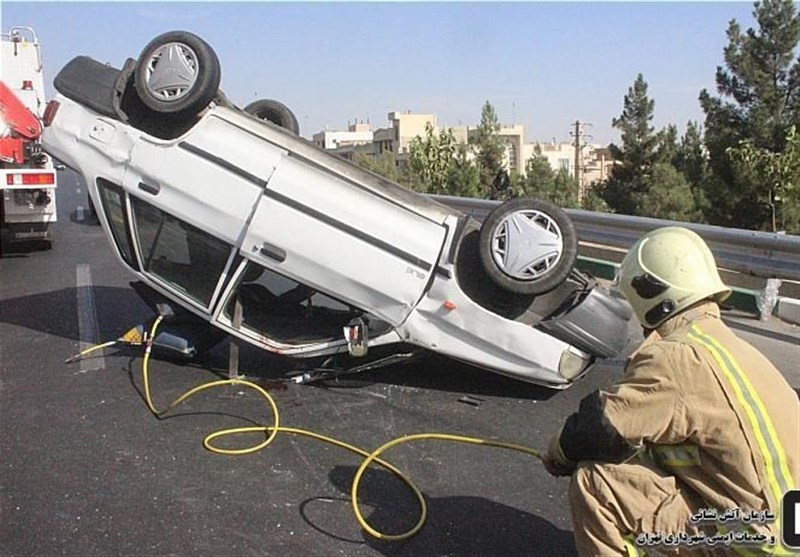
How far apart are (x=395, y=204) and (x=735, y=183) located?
25.9 m

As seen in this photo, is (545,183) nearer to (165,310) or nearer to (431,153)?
(431,153)

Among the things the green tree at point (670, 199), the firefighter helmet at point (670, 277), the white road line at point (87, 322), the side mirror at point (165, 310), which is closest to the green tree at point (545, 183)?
the green tree at point (670, 199)

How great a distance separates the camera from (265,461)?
397 cm

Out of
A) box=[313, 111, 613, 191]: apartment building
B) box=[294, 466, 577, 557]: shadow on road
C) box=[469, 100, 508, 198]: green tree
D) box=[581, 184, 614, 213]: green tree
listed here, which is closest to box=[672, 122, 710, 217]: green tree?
box=[581, 184, 614, 213]: green tree

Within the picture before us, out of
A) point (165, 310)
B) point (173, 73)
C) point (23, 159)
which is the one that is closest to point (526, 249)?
point (173, 73)

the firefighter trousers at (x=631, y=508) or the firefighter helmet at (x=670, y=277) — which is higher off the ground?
the firefighter helmet at (x=670, y=277)

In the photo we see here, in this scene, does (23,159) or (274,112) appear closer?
(274,112)

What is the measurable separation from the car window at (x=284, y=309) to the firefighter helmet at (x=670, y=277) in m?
2.77

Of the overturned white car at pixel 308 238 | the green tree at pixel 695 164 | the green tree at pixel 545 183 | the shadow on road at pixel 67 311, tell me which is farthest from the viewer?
the green tree at pixel 545 183

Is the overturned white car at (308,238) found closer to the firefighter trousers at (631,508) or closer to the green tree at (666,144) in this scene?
the firefighter trousers at (631,508)

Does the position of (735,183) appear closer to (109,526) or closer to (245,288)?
(245,288)

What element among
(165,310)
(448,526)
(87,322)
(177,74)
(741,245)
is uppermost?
(177,74)

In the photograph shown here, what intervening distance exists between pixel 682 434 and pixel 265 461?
247 centimetres

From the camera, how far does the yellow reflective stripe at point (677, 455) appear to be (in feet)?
7.23
